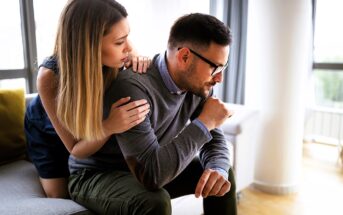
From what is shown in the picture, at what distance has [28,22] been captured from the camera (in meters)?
2.29

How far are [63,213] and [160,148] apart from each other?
0.42m

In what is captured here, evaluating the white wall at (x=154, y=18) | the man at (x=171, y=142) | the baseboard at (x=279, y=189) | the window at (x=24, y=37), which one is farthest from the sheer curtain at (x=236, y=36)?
the man at (x=171, y=142)

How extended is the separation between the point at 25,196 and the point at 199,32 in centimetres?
93

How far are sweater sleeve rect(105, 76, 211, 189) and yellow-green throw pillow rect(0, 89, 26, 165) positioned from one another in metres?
0.86

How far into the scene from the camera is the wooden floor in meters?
2.16

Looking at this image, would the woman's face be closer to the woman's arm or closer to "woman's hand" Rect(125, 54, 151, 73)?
"woman's hand" Rect(125, 54, 151, 73)

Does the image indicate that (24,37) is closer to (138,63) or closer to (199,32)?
(138,63)

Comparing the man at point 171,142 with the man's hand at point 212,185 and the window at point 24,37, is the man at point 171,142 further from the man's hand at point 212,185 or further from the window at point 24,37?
the window at point 24,37

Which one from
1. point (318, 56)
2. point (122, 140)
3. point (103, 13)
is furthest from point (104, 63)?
point (318, 56)

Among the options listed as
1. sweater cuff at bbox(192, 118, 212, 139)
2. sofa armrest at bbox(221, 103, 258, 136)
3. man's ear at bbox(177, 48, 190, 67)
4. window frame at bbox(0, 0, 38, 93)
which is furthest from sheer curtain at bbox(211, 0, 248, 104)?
sweater cuff at bbox(192, 118, 212, 139)

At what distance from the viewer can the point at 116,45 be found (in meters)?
1.07

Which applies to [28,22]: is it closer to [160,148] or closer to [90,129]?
[90,129]

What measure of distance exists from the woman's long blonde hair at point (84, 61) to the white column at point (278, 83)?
151 centimetres

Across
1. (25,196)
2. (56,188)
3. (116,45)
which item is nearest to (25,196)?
(25,196)
